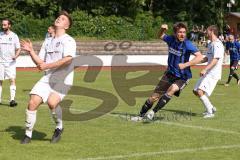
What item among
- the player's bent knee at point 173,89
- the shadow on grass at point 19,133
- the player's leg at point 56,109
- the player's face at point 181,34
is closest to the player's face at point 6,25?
the shadow on grass at point 19,133

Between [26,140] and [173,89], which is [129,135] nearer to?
[173,89]

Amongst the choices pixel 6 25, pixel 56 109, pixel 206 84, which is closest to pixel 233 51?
pixel 206 84

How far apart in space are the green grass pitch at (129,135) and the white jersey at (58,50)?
119cm

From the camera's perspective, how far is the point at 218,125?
40.9 ft

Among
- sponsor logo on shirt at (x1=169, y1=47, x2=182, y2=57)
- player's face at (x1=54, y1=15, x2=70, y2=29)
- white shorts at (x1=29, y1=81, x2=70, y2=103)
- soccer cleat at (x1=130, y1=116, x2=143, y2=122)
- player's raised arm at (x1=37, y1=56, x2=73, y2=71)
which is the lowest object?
soccer cleat at (x1=130, y1=116, x2=143, y2=122)

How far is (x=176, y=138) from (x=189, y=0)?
196ft

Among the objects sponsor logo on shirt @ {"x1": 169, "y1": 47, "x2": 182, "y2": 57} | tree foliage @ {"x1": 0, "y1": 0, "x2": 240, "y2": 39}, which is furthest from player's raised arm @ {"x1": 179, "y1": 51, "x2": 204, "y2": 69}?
tree foliage @ {"x1": 0, "y1": 0, "x2": 240, "y2": 39}

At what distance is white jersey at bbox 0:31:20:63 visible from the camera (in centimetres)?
1616

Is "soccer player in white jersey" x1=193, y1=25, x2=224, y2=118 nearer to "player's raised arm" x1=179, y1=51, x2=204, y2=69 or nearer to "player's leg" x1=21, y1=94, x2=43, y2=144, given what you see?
"player's raised arm" x1=179, y1=51, x2=204, y2=69

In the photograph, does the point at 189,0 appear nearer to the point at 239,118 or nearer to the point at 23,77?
the point at 23,77

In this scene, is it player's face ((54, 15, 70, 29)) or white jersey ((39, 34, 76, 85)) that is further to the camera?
player's face ((54, 15, 70, 29))

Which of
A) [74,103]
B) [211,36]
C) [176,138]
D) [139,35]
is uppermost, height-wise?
[211,36]

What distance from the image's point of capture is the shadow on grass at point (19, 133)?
427 inches

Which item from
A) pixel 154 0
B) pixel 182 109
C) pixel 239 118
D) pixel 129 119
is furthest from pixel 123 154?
pixel 154 0
